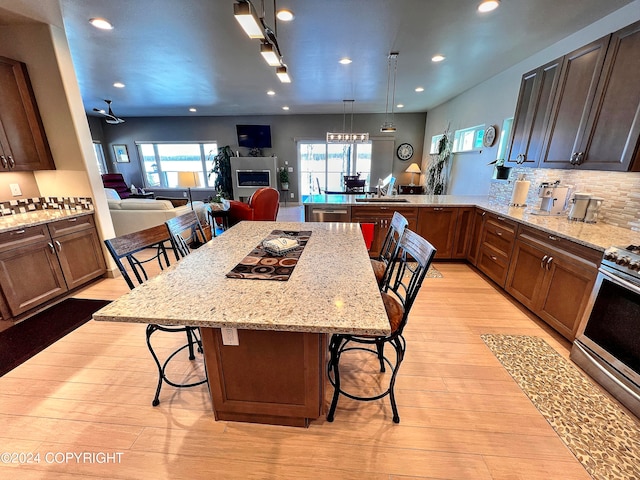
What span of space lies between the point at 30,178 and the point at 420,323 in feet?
14.5

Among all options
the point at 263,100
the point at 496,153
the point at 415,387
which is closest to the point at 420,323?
the point at 415,387

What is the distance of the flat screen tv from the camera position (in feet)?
25.1

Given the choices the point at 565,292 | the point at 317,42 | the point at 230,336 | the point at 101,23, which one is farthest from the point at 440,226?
the point at 101,23

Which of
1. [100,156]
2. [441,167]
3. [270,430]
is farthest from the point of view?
[100,156]

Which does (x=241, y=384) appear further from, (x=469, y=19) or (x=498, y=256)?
(x=469, y=19)

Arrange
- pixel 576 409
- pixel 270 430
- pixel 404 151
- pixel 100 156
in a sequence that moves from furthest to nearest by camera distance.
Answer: pixel 100 156, pixel 404 151, pixel 576 409, pixel 270 430

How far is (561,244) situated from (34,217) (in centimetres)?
481

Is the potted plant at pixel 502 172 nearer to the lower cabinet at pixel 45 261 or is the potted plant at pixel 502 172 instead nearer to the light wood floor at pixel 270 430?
the light wood floor at pixel 270 430

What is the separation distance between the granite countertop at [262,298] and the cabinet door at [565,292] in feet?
5.43

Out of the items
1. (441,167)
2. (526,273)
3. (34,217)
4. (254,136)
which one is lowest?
(526,273)

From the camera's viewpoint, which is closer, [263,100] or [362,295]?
[362,295]

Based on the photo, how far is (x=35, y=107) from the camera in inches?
104

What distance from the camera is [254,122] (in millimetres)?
7793

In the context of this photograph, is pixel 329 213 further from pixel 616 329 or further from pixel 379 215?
pixel 616 329
